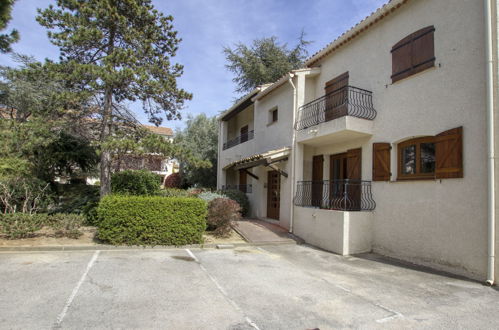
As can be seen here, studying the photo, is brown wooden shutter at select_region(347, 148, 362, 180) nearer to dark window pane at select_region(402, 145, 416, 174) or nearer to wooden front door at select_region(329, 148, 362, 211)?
wooden front door at select_region(329, 148, 362, 211)

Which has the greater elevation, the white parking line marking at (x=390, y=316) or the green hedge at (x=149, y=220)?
the green hedge at (x=149, y=220)

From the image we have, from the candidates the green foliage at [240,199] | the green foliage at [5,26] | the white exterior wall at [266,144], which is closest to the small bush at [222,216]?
the white exterior wall at [266,144]

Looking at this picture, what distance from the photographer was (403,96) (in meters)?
8.77

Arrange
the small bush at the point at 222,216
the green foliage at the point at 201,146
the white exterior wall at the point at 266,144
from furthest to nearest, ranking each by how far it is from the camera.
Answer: the green foliage at the point at 201,146 → the white exterior wall at the point at 266,144 → the small bush at the point at 222,216

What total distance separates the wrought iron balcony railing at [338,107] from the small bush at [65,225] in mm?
8359

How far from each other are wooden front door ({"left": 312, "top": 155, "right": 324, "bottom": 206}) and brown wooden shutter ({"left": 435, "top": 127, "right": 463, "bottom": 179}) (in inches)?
188

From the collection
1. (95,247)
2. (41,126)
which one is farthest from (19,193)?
(95,247)

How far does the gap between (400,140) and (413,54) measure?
242cm

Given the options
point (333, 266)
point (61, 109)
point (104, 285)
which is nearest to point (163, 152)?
point (61, 109)

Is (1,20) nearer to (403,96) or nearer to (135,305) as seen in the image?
(135,305)

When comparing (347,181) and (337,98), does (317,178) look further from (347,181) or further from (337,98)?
(337,98)

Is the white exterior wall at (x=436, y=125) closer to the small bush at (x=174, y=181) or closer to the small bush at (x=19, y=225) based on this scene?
the small bush at (x=19, y=225)

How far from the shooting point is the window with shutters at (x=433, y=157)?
7.10 meters

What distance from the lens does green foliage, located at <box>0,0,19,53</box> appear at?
8.99 m
